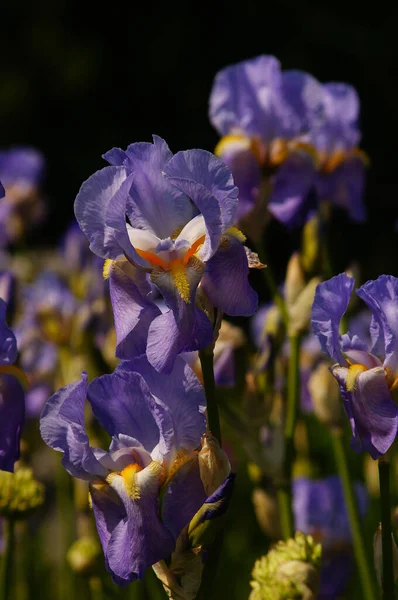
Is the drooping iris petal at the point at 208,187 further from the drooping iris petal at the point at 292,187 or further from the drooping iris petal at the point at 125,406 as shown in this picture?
the drooping iris petal at the point at 292,187

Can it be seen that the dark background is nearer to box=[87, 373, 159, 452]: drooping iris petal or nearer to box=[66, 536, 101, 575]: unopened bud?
box=[66, 536, 101, 575]: unopened bud

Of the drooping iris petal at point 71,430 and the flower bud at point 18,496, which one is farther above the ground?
the drooping iris petal at point 71,430

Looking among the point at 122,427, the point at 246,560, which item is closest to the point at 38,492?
the point at 122,427

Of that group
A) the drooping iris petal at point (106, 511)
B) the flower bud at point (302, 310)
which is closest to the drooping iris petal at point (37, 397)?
the flower bud at point (302, 310)

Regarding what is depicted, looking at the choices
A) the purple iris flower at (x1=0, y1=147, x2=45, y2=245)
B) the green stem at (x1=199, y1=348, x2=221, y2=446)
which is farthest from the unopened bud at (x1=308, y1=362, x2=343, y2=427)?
the purple iris flower at (x1=0, y1=147, x2=45, y2=245)

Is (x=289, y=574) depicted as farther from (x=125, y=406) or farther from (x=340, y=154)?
(x=340, y=154)

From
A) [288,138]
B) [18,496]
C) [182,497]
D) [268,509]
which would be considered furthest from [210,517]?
[288,138]
